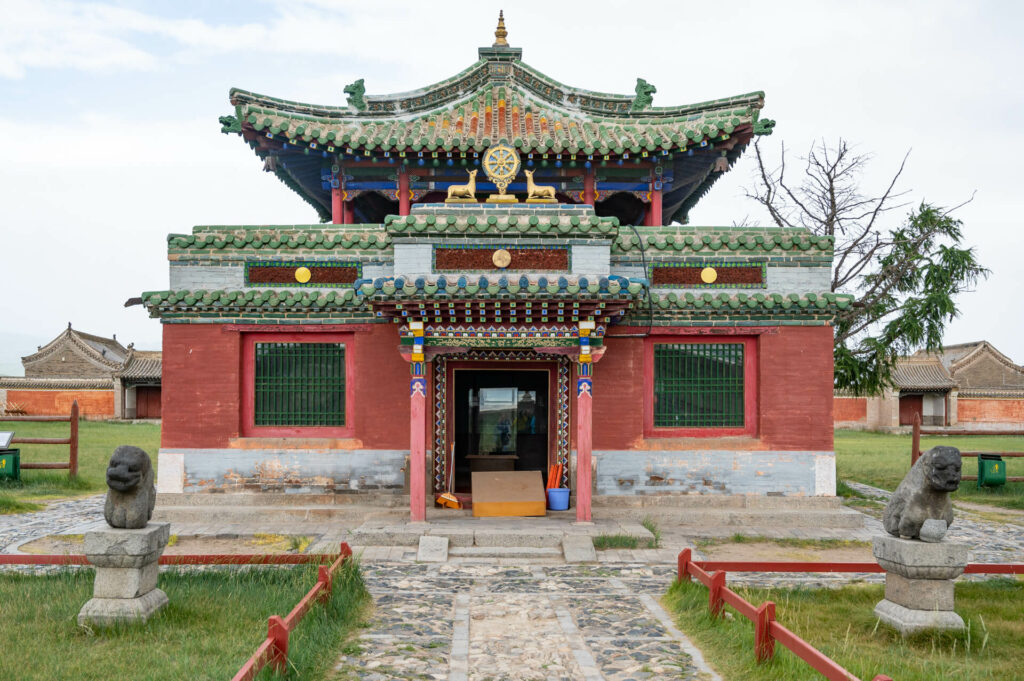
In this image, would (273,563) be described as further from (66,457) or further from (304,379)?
(66,457)

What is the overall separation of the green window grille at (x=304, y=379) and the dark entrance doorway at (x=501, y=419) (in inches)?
76.9

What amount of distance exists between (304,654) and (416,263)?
672cm

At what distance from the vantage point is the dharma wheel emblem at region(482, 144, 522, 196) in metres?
12.3

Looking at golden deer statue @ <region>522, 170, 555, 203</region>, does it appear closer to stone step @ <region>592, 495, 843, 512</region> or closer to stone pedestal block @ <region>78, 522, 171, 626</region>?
stone step @ <region>592, 495, 843, 512</region>

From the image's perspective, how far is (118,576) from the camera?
22.0 feet

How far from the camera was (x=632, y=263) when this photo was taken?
1295cm

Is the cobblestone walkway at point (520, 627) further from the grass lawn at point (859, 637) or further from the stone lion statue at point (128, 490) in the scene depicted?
the stone lion statue at point (128, 490)

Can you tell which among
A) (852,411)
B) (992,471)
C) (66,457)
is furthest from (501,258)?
(852,411)

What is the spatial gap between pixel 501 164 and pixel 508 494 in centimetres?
491

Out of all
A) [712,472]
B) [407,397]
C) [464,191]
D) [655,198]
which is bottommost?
[712,472]

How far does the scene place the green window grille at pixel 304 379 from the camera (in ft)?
43.0

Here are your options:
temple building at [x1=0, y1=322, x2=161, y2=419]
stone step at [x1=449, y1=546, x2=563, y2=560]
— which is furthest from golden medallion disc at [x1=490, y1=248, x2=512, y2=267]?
temple building at [x1=0, y1=322, x2=161, y2=419]

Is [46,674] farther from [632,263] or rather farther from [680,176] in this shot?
[680,176]

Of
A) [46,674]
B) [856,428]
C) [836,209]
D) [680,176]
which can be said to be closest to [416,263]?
[680,176]
